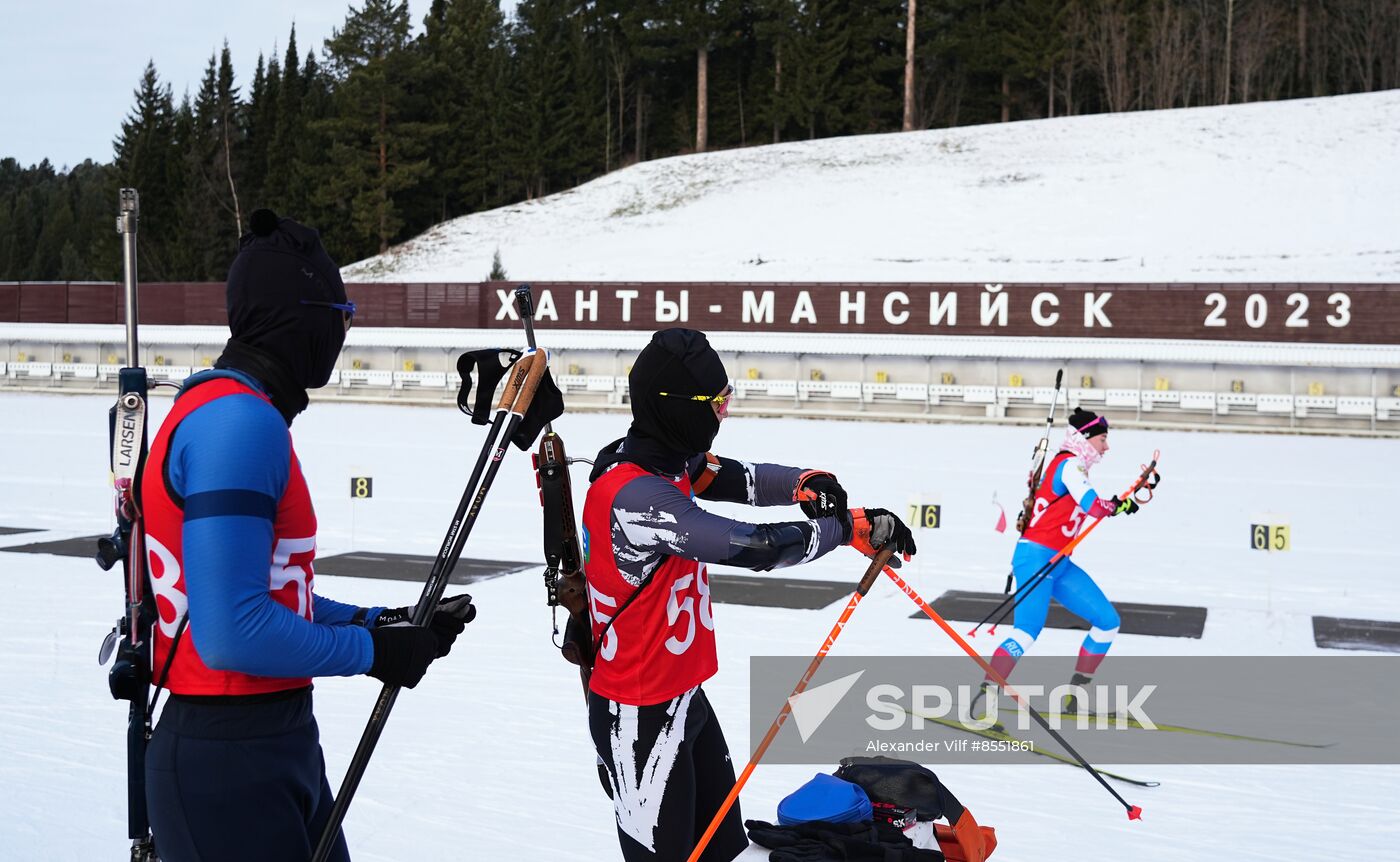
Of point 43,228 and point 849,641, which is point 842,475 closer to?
point 849,641

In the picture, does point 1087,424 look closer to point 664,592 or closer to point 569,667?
point 569,667

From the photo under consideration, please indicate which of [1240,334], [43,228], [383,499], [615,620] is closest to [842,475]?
[383,499]

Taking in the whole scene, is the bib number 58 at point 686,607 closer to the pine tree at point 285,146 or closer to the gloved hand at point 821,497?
the gloved hand at point 821,497

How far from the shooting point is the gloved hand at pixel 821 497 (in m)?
3.84

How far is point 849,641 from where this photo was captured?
29.7ft

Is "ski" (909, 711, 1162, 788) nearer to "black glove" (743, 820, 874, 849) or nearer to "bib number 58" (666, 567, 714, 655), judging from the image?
"black glove" (743, 820, 874, 849)

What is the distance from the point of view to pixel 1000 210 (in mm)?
49656

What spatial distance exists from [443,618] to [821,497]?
4.58ft

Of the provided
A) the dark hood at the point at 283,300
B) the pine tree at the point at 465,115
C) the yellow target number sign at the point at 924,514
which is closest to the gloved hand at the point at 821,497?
the dark hood at the point at 283,300

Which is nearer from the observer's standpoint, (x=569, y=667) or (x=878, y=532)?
(x=878, y=532)

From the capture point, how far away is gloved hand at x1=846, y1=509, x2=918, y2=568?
12.4 feet

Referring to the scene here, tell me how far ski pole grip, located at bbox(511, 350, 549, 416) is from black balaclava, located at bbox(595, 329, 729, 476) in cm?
26

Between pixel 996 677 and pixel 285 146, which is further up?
pixel 285 146

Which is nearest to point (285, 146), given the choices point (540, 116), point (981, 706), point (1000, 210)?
point (540, 116)
